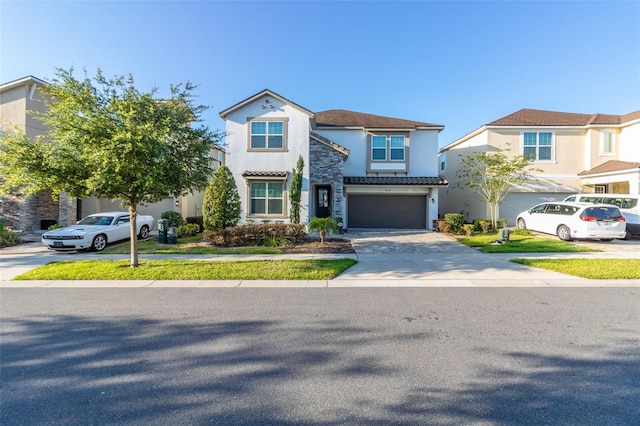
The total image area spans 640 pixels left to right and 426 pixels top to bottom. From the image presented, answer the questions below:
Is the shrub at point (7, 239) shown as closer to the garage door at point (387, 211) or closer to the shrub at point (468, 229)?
the garage door at point (387, 211)

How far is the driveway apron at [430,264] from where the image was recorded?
26.7 ft

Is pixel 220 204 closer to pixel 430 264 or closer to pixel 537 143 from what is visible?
pixel 430 264

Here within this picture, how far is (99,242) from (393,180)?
1551 centimetres

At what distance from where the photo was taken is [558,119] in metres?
20.9

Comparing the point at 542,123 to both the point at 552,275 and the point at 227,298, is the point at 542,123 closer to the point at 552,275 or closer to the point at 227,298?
the point at 552,275

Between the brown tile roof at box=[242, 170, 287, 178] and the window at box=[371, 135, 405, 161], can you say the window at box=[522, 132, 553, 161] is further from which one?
the brown tile roof at box=[242, 170, 287, 178]

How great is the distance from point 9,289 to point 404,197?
59.4 feet

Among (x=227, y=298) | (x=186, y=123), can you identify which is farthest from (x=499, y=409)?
(x=186, y=123)

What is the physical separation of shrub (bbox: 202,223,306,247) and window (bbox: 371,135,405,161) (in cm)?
926

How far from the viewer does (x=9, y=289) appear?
7172 millimetres

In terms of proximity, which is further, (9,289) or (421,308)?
(9,289)

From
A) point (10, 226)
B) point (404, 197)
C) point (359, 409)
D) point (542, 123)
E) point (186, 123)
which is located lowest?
point (359, 409)

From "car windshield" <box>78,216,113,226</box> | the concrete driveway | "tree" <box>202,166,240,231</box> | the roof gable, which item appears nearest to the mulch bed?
the concrete driveway

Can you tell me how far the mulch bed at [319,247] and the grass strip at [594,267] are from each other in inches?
225
